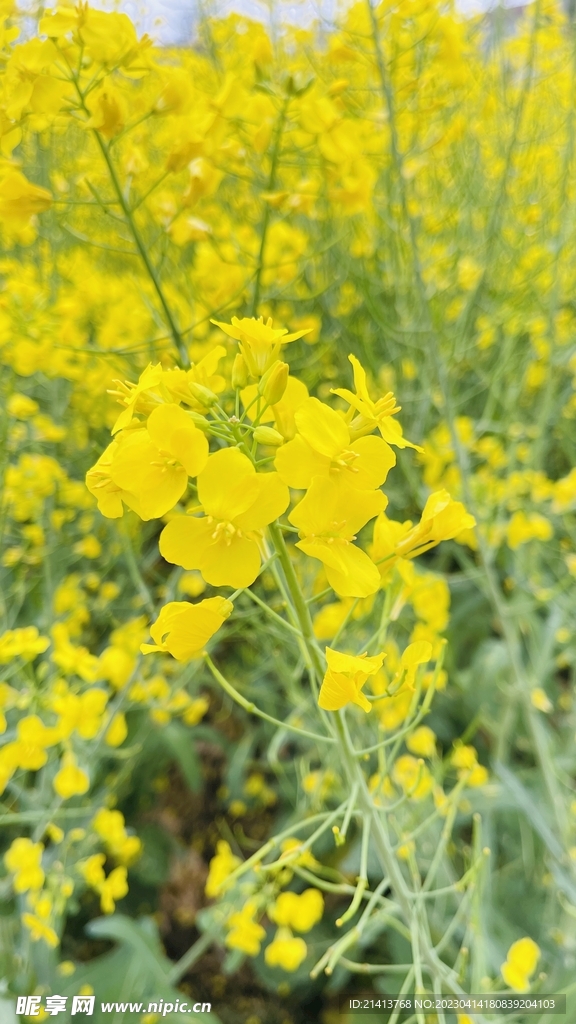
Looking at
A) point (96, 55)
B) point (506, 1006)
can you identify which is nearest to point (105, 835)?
point (506, 1006)

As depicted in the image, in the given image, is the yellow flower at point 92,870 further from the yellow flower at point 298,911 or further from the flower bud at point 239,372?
the flower bud at point 239,372

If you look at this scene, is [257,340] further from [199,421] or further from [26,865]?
[26,865]

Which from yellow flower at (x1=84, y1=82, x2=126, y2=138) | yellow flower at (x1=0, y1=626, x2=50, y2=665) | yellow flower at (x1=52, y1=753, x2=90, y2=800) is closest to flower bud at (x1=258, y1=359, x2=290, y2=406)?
yellow flower at (x1=84, y1=82, x2=126, y2=138)

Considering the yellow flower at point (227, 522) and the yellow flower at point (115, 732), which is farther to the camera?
the yellow flower at point (115, 732)

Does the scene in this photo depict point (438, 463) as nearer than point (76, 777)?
No

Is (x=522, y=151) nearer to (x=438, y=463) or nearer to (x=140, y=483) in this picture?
(x=438, y=463)

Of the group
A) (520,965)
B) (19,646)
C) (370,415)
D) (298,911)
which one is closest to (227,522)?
(370,415)

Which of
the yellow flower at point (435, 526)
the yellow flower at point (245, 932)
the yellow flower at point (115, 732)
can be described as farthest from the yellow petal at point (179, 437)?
the yellow flower at point (245, 932)
